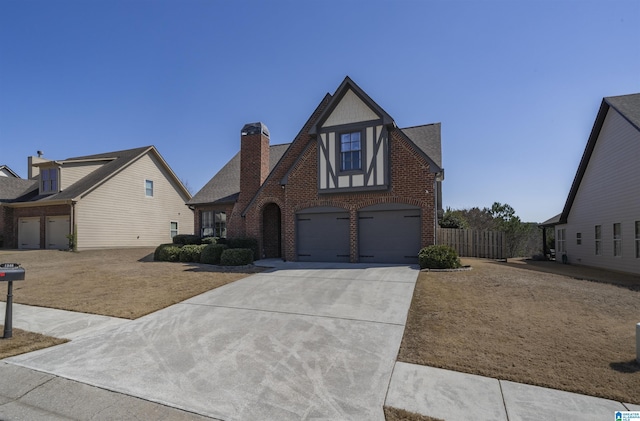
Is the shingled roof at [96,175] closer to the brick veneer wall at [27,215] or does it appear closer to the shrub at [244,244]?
the brick veneer wall at [27,215]

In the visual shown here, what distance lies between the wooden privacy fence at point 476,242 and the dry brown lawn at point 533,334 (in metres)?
10.2

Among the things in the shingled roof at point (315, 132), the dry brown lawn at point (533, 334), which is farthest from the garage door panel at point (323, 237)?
the dry brown lawn at point (533, 334)

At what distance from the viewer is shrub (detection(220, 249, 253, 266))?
13.6 meters

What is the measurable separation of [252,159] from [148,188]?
47.4ft

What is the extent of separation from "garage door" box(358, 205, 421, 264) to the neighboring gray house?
776 inches

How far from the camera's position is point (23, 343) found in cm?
546

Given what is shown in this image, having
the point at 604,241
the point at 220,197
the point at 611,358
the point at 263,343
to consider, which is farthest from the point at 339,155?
the point at 604,241

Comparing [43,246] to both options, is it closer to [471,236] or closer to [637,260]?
[471,236]

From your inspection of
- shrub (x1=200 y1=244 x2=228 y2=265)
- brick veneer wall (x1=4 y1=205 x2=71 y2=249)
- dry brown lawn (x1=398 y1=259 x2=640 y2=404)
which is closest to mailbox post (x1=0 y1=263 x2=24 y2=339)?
dry brown lawn (x1=398 y1=259 x2=640 y2=404)

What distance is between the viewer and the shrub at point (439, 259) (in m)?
11.3

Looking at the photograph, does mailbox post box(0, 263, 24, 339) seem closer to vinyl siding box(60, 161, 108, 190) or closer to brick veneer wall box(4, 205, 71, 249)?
brick veneer wall box(4, 205, 71, 249)

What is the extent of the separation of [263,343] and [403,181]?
390 inches

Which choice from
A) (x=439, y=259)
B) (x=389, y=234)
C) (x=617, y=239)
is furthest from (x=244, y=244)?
(x=617, y=239)

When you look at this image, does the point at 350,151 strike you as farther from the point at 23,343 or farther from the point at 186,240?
the point at 23,343
